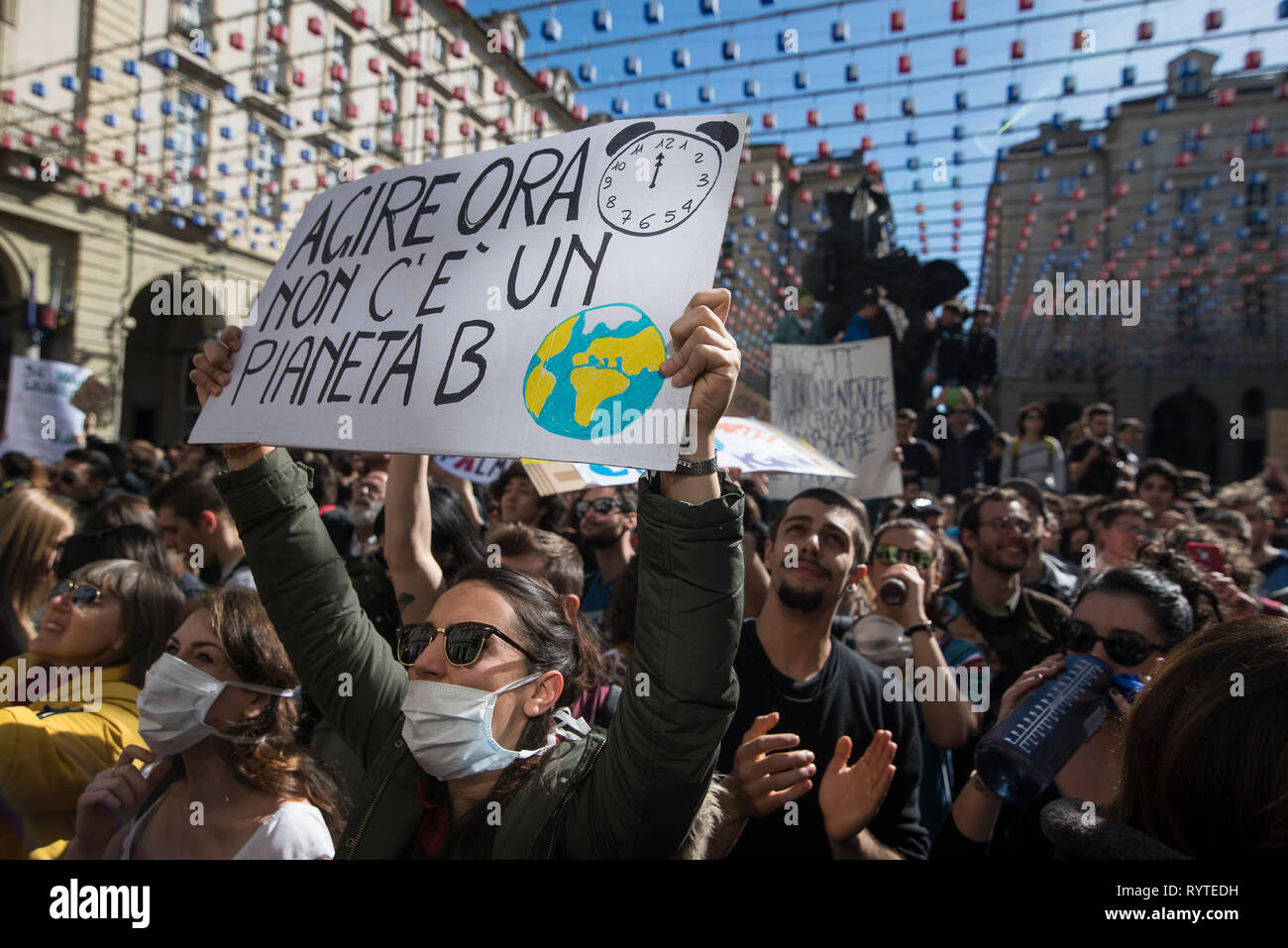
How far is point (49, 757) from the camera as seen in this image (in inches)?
87.8

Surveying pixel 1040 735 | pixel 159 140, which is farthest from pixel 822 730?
pixel 159 140

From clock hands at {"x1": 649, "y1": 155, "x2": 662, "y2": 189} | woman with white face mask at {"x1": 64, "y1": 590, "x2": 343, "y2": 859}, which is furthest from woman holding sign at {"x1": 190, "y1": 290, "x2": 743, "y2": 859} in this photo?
clock hands at {"x1": 649, "y1": 155, "x2": 662, "y2": 189}

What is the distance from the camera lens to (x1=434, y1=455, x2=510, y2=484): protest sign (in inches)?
204

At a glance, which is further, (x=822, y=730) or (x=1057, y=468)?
(x=1057, y=468)

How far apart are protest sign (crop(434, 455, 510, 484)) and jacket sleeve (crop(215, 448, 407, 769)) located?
9.75 feet

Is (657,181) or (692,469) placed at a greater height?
(657,181)

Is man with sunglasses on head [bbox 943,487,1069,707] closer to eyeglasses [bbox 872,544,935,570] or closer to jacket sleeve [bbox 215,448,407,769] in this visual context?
eyeglasses [bbox 872,544,935,570]

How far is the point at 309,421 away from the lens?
1.97 meters

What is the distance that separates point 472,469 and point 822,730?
3378 millimetres

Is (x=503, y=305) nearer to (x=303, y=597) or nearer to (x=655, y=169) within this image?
(x=655, y=169)

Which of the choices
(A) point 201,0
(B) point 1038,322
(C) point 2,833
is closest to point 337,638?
(C) point 2,833

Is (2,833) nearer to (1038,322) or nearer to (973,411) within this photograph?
(973,411)

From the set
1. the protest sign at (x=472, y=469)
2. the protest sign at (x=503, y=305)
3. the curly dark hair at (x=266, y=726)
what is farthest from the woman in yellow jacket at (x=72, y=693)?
the protest sign at (x=472, y=469)

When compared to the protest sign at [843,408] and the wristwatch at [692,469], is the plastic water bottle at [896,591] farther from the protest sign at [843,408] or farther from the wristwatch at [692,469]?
the protest sign at [843,408]
